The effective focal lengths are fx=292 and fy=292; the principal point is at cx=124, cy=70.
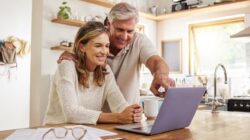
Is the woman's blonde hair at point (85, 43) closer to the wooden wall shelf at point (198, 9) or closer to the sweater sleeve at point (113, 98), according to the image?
the sweater sleeve at point (113, 98)

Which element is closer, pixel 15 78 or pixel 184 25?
pixel 15 78

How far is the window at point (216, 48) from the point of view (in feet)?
15.3

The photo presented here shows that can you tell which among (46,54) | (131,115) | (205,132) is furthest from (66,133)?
(46,54)

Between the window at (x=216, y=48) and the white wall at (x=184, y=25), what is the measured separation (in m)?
0.10

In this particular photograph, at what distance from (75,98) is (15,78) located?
137 inches

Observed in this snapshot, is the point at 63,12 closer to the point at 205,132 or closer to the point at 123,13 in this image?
the point at 123,13

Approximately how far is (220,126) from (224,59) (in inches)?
144

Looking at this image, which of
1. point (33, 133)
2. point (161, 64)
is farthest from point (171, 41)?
point (33, 133)

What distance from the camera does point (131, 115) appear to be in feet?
4.62

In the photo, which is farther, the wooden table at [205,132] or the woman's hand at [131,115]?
the woman's hand at [131,115]

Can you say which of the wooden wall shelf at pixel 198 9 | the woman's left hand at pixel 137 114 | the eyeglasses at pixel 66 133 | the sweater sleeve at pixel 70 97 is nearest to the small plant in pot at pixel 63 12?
the wooden wall shelf at pixel 198 9

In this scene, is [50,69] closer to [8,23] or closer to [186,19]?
Result: [8,23]

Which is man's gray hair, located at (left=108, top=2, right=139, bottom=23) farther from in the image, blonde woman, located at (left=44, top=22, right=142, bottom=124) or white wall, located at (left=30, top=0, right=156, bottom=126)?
white wall, located at (left=30, top=0, right=156, bottom=126)

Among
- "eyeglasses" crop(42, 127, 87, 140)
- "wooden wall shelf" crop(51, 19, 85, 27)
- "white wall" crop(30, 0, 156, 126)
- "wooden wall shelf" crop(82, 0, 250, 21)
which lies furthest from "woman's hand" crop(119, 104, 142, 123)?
"wooden wall shelf" crop(82, 0, 250, 21)
